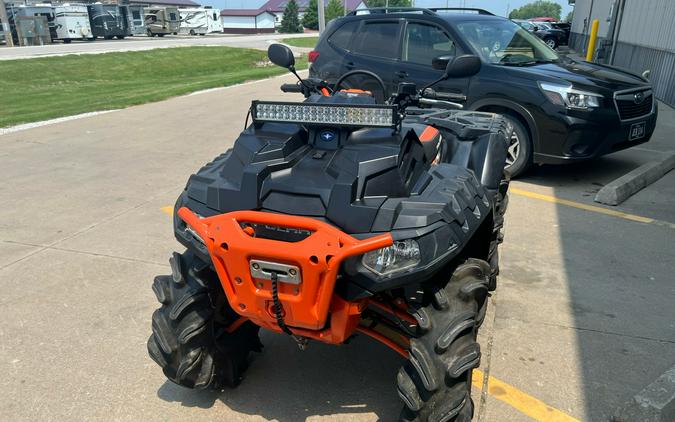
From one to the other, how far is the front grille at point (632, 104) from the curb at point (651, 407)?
4492mm

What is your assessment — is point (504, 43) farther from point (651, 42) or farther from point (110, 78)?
point (110, 78)

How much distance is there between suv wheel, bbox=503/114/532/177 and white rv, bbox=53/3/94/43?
40.4 meters

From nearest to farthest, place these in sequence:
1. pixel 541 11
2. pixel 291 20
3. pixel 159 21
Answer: pixel 159 21 → pixel 291 20 → pixel 541 11

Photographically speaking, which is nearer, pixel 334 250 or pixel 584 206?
pixel 334 250

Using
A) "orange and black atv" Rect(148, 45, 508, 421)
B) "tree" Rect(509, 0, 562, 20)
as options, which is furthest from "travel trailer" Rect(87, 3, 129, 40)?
"tree" Rect(509, 0, 562, 20)

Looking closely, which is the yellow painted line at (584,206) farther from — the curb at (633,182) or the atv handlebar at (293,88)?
the atv handlebar at (293,88)

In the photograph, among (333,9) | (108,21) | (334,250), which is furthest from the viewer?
(333,9)

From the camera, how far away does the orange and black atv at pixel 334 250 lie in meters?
2.15

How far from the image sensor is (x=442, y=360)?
7.57 ft

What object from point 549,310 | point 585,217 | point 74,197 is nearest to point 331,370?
A: point 549,310

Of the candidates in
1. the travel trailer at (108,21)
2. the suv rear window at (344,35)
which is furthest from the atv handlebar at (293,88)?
the travel trailer at (108,21)

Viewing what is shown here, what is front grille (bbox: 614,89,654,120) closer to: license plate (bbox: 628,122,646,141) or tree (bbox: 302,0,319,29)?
license plate (bbox: 628,122,646,141)

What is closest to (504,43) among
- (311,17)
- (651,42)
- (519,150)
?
(519,150)

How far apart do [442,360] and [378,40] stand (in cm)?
592
